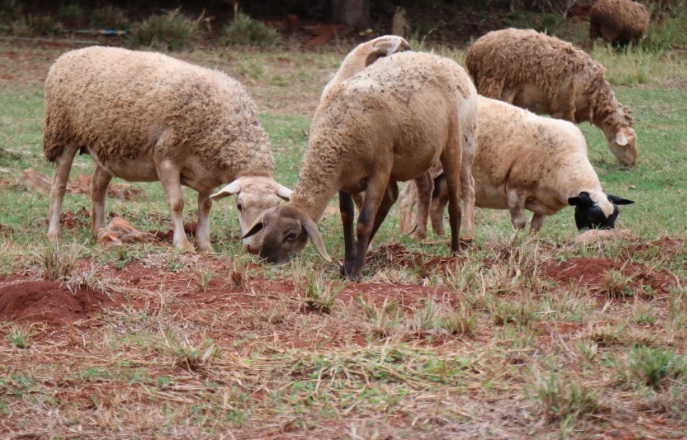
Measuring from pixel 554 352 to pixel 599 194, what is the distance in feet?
17.3

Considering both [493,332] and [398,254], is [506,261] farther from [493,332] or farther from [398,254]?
[493,332]

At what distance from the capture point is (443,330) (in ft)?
20.0

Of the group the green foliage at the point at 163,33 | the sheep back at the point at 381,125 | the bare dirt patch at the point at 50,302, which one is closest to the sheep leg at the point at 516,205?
the sheep back at the point at 381,125

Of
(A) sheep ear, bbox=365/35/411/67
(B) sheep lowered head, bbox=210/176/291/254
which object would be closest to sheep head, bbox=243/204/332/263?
(B) sheep lowered head, bbox=210/176/291/254

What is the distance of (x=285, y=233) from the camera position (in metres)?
7.93

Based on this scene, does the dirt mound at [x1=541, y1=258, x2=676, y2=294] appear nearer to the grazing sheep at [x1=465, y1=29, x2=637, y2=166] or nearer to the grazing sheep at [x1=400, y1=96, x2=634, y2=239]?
the grazing sheep at [x1=400, y1=96, x2=634, y2=239]

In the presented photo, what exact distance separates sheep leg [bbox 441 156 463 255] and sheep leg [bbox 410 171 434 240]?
58.8 inches

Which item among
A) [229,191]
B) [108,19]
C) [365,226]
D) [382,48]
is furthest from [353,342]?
[108,19]

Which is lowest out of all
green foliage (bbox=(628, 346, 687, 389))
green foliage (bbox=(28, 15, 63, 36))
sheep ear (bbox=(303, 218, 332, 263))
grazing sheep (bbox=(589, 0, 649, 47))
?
green foliage (bbox=(28, 15, 63, 36))

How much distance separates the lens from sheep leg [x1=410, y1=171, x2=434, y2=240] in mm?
10609

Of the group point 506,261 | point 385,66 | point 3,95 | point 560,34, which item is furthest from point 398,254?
point 560,34

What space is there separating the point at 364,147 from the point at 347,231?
0.64m

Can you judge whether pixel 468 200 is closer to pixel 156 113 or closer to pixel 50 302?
pixel 156 113

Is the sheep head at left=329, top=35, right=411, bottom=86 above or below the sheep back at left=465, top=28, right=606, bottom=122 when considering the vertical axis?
above
